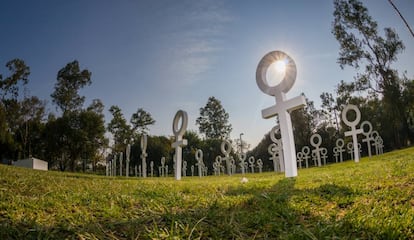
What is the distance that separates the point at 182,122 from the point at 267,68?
234 inches

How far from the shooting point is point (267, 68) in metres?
9.53

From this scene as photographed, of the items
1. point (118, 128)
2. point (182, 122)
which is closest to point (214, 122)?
point (118, 128)

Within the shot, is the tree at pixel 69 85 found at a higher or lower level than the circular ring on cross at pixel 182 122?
higher

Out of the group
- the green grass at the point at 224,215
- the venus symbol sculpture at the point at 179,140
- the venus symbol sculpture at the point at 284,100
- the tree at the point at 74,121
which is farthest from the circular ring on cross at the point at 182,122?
the tree at the point at 74,121

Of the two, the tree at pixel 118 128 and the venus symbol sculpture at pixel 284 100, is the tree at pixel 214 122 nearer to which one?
the tree at pixel 118 128

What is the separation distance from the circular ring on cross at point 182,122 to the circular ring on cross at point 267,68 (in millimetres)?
5383

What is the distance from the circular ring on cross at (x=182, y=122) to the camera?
14052 millimetres

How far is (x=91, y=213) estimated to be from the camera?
148 inches

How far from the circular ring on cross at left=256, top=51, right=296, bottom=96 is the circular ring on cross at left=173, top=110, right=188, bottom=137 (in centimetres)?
538

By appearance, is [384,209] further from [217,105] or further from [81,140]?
[217,105]

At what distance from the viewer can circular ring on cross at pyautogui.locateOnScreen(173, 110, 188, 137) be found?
46.1 ft

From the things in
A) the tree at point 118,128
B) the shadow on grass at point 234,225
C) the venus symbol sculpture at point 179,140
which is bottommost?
the shadow on grass at point 234,225

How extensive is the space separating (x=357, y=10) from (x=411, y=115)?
902 inches

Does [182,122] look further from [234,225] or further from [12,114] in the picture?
[12,114]
